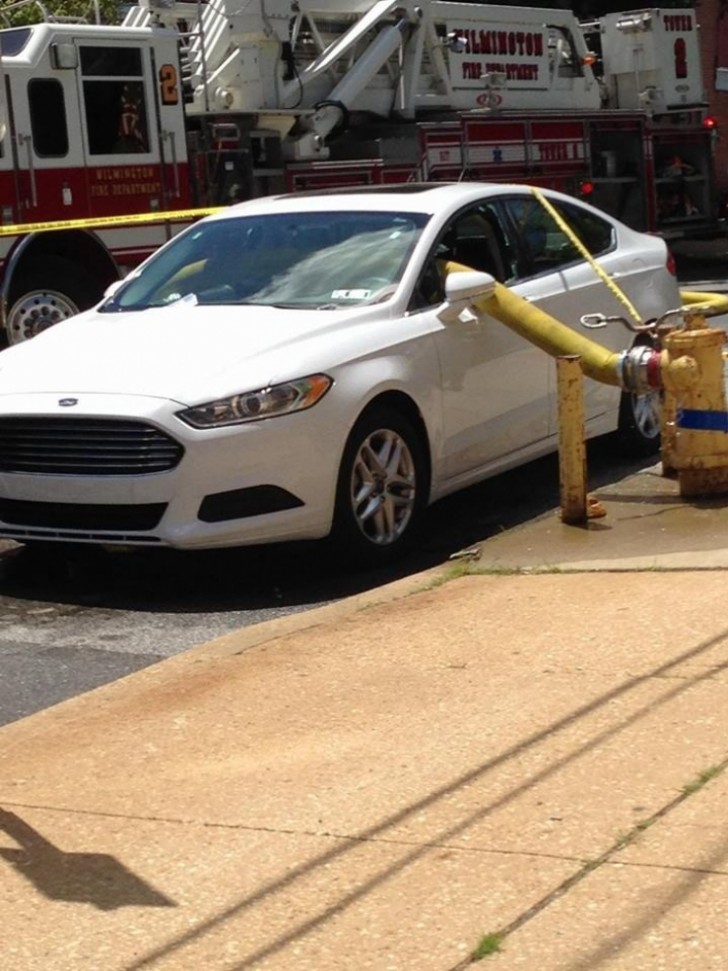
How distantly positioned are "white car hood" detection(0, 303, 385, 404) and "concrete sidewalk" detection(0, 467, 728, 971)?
108 centimetres

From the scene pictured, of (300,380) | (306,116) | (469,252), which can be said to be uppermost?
(306,116)

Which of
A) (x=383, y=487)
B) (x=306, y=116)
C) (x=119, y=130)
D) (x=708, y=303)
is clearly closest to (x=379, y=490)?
(x=383, y=487)

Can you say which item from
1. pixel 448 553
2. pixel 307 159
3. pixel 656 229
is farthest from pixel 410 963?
pixel 656 229

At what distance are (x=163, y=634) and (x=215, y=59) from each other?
39.2 ft

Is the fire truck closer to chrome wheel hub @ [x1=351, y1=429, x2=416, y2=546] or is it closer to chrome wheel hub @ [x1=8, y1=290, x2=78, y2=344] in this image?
chrome wheel hub @ [x1=8, y1=290, x2=78, y2=344]

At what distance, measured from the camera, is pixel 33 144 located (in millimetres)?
14875

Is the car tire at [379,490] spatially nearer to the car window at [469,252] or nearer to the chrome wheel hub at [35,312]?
the car window at [469,252]

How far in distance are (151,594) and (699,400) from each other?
2548 mm

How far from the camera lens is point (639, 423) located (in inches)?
380

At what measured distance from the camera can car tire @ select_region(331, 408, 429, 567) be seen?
750 centimetres

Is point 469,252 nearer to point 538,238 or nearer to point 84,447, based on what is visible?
point 538,238

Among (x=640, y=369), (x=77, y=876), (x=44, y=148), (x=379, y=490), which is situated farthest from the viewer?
(x=44, y=148)

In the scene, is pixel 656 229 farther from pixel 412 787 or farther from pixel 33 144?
pixel 412 787

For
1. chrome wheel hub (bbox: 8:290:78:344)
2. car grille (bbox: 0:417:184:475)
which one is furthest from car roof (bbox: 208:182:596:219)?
chrome wheel hub (bbox: 8:290:78:344)
